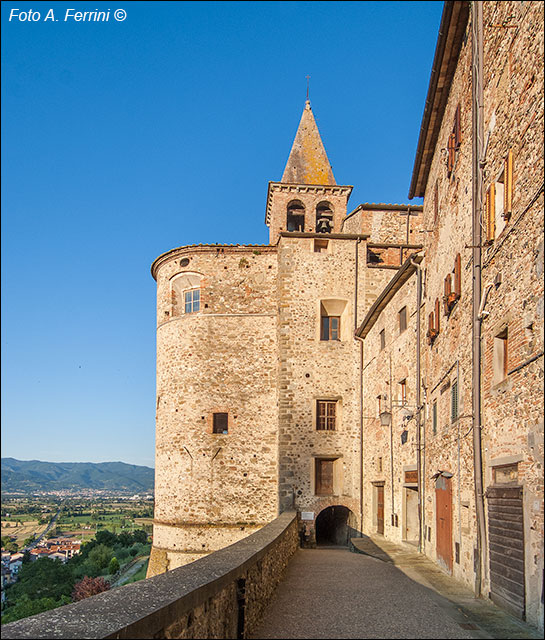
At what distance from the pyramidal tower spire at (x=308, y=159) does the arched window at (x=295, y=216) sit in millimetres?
1074

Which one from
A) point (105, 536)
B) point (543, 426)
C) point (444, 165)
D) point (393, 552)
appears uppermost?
point (444, 165)

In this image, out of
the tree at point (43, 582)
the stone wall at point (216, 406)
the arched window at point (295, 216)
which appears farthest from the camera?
the tree at point (43, 582)

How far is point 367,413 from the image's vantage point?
21.4 metres

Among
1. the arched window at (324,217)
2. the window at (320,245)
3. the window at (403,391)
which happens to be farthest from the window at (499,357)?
the arched window at (324,217)

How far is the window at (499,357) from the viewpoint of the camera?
8.52 m

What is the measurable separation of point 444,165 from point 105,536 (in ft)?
132

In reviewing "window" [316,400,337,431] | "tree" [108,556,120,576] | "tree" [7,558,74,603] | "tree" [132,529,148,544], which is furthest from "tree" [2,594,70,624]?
"tree" [132,529,148,544]

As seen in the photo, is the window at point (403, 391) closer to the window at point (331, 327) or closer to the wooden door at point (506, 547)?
the window at point (331, 327)

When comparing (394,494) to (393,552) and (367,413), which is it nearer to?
(393,552)

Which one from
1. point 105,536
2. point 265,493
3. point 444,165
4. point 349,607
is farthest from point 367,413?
point 105,536

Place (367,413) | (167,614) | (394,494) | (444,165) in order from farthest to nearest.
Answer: (367,413) < (394,494) < (444,165) < (167,614)

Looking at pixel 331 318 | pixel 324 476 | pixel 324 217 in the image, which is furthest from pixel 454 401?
pixel 324 217

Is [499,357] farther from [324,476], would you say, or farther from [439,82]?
[324,476]

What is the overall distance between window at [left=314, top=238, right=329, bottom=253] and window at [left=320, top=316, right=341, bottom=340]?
2458 millimetres
